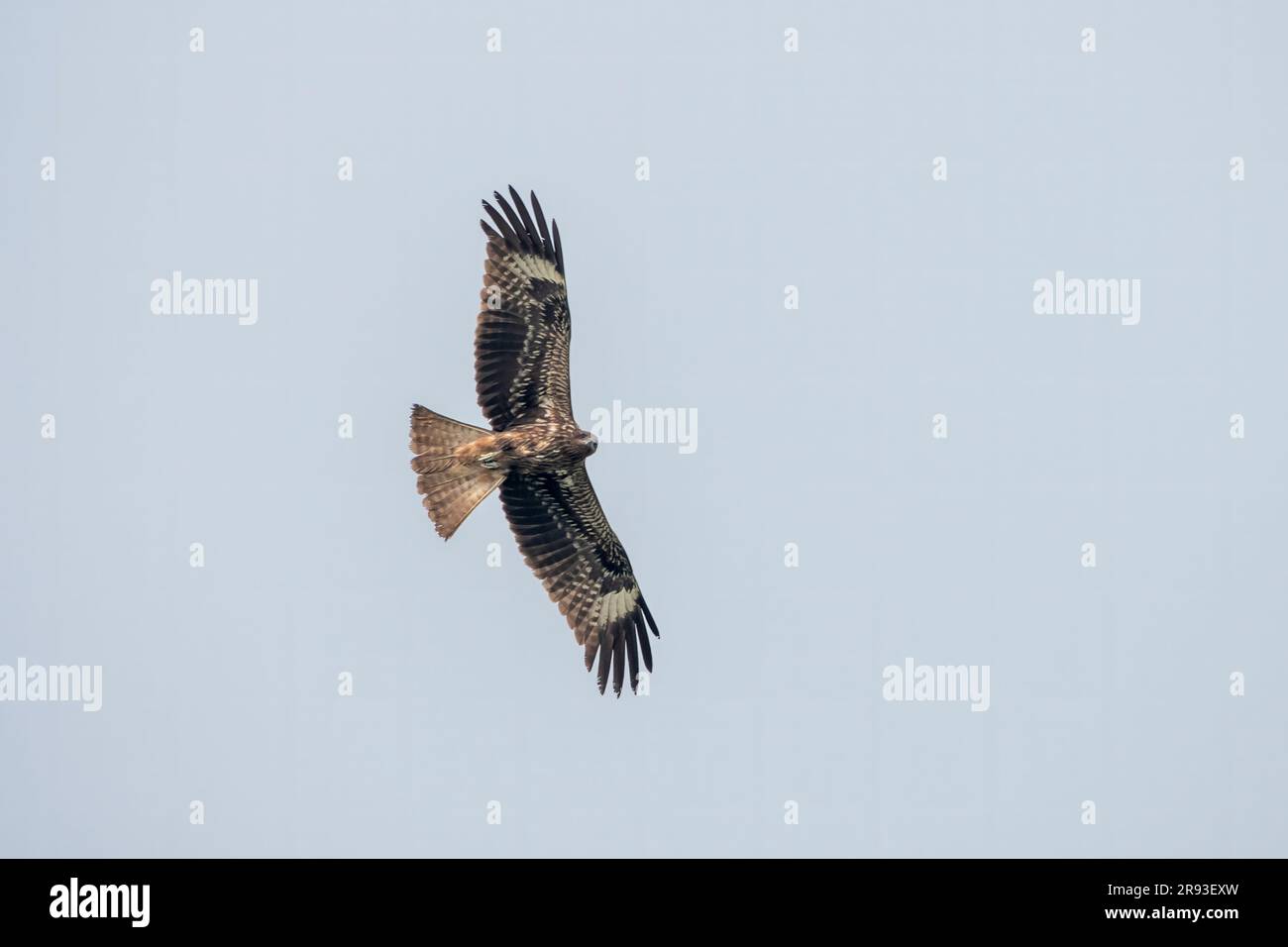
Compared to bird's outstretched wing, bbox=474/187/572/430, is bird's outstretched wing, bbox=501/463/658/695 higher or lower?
lower

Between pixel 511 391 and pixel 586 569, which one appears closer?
pixel 511 391

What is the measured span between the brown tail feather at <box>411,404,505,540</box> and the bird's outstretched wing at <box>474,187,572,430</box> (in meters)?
0.36

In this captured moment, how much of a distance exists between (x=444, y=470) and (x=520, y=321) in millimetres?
1361

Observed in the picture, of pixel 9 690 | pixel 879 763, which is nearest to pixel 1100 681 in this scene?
pixel 879 763

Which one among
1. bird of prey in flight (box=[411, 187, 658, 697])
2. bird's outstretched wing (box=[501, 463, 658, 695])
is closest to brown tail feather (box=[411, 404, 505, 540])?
bird of prey in flight (box=[411, 187, 658, 697])

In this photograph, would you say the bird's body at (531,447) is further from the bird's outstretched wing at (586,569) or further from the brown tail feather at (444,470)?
the bird's outstretched wing at (586,569)

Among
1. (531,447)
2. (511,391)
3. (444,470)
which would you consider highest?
(511,391)

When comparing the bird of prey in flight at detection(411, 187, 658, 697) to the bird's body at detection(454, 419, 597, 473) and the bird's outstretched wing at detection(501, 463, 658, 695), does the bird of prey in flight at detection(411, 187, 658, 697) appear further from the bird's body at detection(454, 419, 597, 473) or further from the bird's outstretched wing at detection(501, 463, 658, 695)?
the bird's outstretched wing at detection(501, 463, 658, 695)

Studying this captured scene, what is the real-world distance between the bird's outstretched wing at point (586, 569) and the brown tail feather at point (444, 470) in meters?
0.56

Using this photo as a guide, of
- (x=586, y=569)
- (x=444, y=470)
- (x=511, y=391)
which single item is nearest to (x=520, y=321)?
(x=511, y=391)

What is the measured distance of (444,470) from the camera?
17.1 metres

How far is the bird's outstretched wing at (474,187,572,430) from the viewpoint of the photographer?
17.2 meters

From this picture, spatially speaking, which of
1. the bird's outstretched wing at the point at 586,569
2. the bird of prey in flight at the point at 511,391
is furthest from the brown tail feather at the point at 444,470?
the bird's outstretched wing at the point at 586,569

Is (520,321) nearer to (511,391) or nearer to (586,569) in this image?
(511,391)
